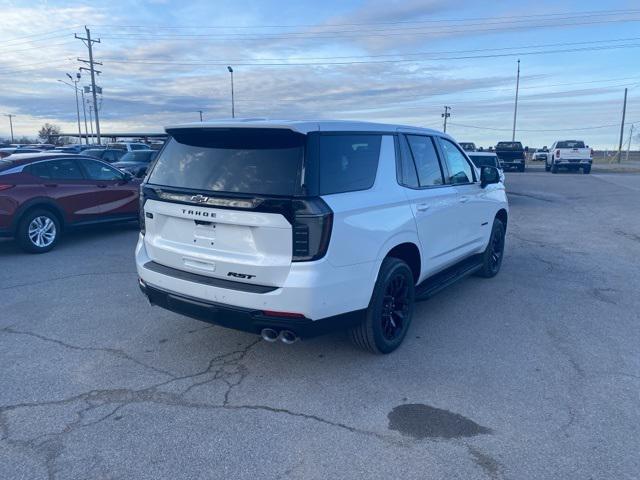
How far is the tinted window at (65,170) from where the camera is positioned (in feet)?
29.4

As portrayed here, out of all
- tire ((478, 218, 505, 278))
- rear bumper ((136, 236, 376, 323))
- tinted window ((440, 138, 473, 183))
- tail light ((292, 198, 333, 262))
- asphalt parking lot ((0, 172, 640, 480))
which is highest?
tinted window ((440, 138, 473, 183))

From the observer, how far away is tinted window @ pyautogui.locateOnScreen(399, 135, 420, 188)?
183 inches

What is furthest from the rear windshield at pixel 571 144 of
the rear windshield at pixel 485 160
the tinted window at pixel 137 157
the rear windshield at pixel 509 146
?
the tinted window at pixel 137 157

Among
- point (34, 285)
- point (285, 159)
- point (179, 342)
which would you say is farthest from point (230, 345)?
point (34, 285)

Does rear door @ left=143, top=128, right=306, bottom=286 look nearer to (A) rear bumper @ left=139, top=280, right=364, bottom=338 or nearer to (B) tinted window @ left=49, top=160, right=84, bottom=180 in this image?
(A) rear bumper @ left=139, top=280, right=364, bottom=338

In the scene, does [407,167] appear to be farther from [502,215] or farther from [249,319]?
[502,215]

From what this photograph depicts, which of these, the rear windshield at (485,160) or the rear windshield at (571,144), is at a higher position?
the rear windshield at (571,144)

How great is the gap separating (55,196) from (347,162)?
6.81 metres

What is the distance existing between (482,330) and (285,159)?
2758 mm

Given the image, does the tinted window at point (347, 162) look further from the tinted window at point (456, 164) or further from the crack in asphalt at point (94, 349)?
the crack in asphalt at point (94, 349)

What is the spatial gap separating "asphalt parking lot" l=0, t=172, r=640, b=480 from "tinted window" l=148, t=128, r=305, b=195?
1.51 m

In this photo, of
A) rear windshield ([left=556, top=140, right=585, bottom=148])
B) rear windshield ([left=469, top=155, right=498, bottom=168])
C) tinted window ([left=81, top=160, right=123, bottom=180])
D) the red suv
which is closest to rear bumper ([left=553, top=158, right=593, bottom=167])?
rear windshield ([left=556, top=140, right=585, bottom=148])

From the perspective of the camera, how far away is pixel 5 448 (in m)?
3.09

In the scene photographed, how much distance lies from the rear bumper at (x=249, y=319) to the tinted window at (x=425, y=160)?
171 cm
